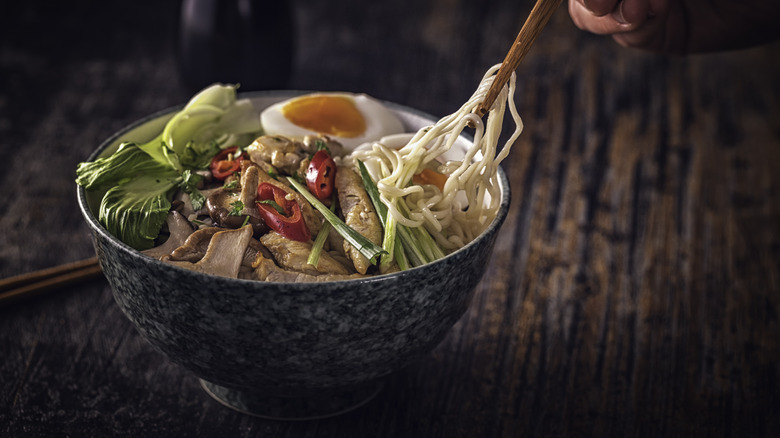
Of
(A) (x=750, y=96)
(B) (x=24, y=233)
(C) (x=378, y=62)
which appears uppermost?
(B) (x=24, y=233)

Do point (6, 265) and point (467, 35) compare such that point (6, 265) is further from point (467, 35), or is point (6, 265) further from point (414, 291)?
point (467, 35)

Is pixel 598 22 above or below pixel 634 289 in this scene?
above

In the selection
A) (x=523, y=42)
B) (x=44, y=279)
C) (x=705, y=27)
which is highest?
(x=523, y=42)

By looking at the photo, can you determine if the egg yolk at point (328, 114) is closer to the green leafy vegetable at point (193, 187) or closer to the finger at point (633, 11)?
the green leafy vegetable at point (193, 187)

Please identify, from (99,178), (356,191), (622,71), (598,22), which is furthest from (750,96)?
(99,178)

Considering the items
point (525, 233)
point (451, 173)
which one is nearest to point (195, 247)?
point (451, 173)

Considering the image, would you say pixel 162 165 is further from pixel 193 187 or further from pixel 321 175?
pixel 321 175

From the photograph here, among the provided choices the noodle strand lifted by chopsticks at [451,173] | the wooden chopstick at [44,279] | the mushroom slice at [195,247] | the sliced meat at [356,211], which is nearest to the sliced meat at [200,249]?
the mushroom slice at [195,247]
